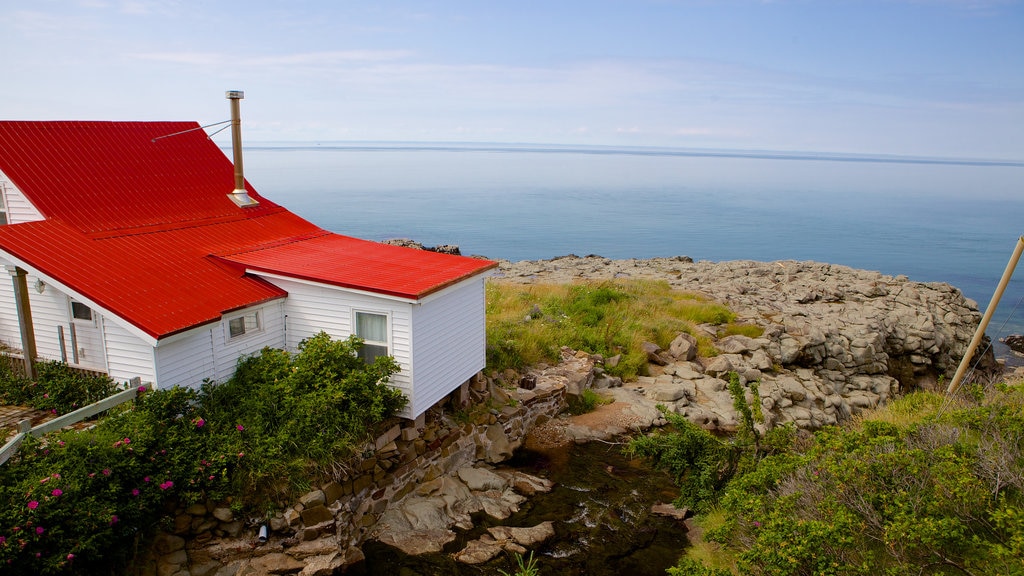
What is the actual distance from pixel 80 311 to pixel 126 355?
1635 millimetres

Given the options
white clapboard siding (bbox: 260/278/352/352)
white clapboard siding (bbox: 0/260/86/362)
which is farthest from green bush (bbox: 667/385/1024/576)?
white clapboard siding (bbox: 0/260/86/362)

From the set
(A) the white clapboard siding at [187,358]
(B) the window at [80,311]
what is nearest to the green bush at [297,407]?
(A) the white clapboard siding at [187,358]

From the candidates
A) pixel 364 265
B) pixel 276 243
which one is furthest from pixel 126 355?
pixel 276 243

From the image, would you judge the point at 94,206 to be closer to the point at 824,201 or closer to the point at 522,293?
the point at 522,293

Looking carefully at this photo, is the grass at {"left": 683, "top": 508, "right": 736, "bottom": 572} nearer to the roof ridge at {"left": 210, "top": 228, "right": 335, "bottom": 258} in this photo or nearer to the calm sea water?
the roof ridge at {"left": 210, "top": 228, "right": 335, "bottom": 258}

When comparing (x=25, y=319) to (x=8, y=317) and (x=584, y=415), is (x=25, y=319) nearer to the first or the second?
(x=8, y=317)

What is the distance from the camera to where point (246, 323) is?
14.1 m

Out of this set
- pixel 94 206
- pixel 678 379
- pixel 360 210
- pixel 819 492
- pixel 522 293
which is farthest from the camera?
pixel 360 210

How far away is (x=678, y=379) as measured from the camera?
2186cm

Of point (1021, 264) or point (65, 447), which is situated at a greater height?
point (65, 447)

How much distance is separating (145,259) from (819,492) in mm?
Result: 13657

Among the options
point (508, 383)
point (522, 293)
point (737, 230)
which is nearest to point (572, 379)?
point (508, 383)

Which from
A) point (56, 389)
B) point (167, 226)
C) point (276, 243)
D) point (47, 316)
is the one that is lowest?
point (56, 389)

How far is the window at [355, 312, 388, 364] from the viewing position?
14.0m
